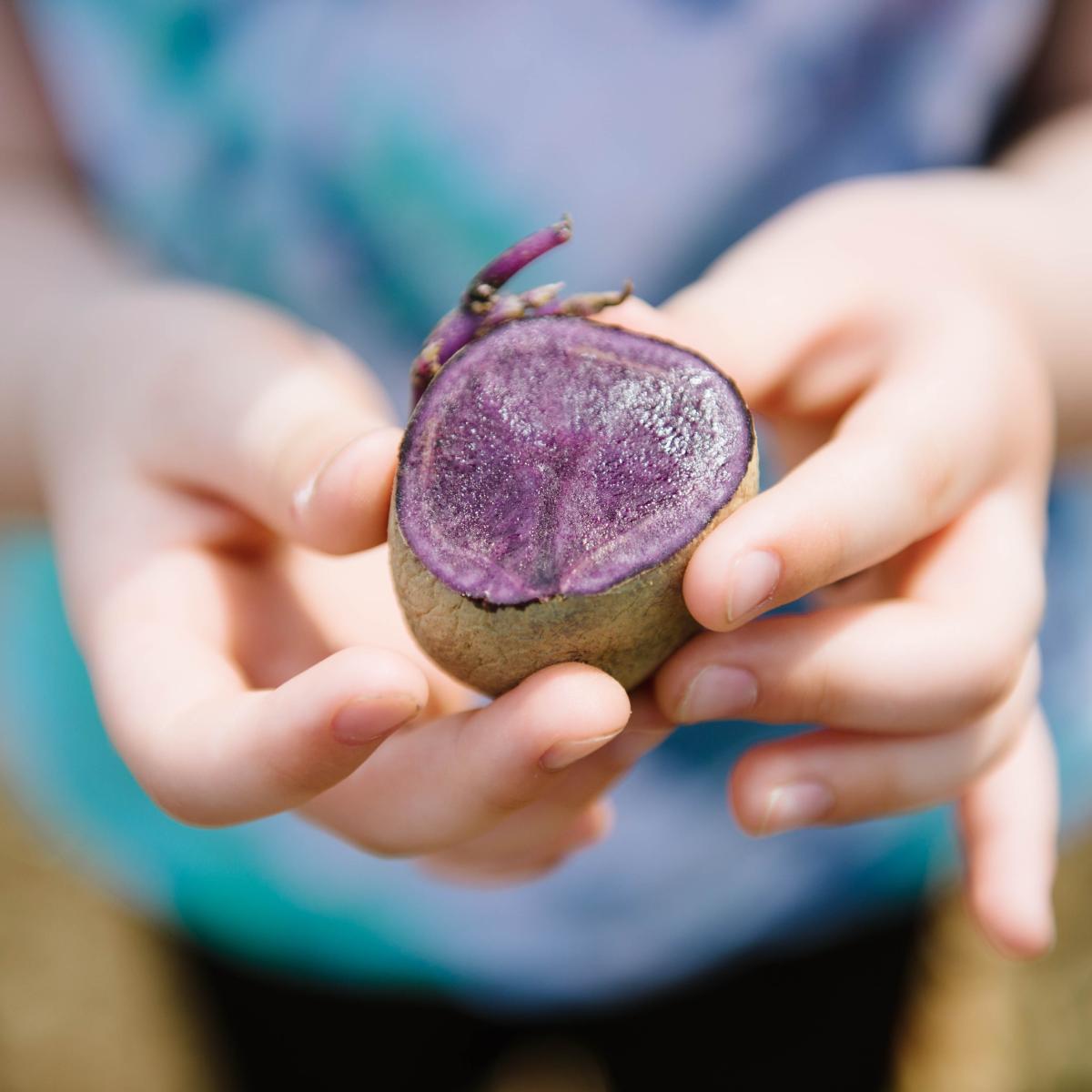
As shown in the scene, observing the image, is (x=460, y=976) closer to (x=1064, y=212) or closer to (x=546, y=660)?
(x=546, y=660)

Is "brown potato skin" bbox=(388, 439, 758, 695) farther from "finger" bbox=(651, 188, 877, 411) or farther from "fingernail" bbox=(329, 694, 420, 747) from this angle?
"finger" bbox=(651, 188, 877, 411)

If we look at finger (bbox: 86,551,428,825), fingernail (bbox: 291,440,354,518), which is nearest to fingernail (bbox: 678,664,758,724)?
finger (bbox: 86,551,428,825)

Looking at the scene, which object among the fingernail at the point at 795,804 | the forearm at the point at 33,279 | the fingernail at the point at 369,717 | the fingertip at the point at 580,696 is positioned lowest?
the fingernail at the point at 795,804

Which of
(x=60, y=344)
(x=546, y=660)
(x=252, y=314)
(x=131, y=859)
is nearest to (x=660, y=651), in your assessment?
(x=546, y=660)

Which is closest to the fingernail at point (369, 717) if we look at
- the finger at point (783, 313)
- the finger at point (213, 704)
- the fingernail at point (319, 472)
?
the finger at point (213, 704)

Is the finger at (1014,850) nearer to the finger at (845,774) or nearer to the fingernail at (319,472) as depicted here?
the finger at (845,774)

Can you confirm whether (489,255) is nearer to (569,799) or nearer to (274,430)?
(274,430)

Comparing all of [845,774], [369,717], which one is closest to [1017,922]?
[845,774]
